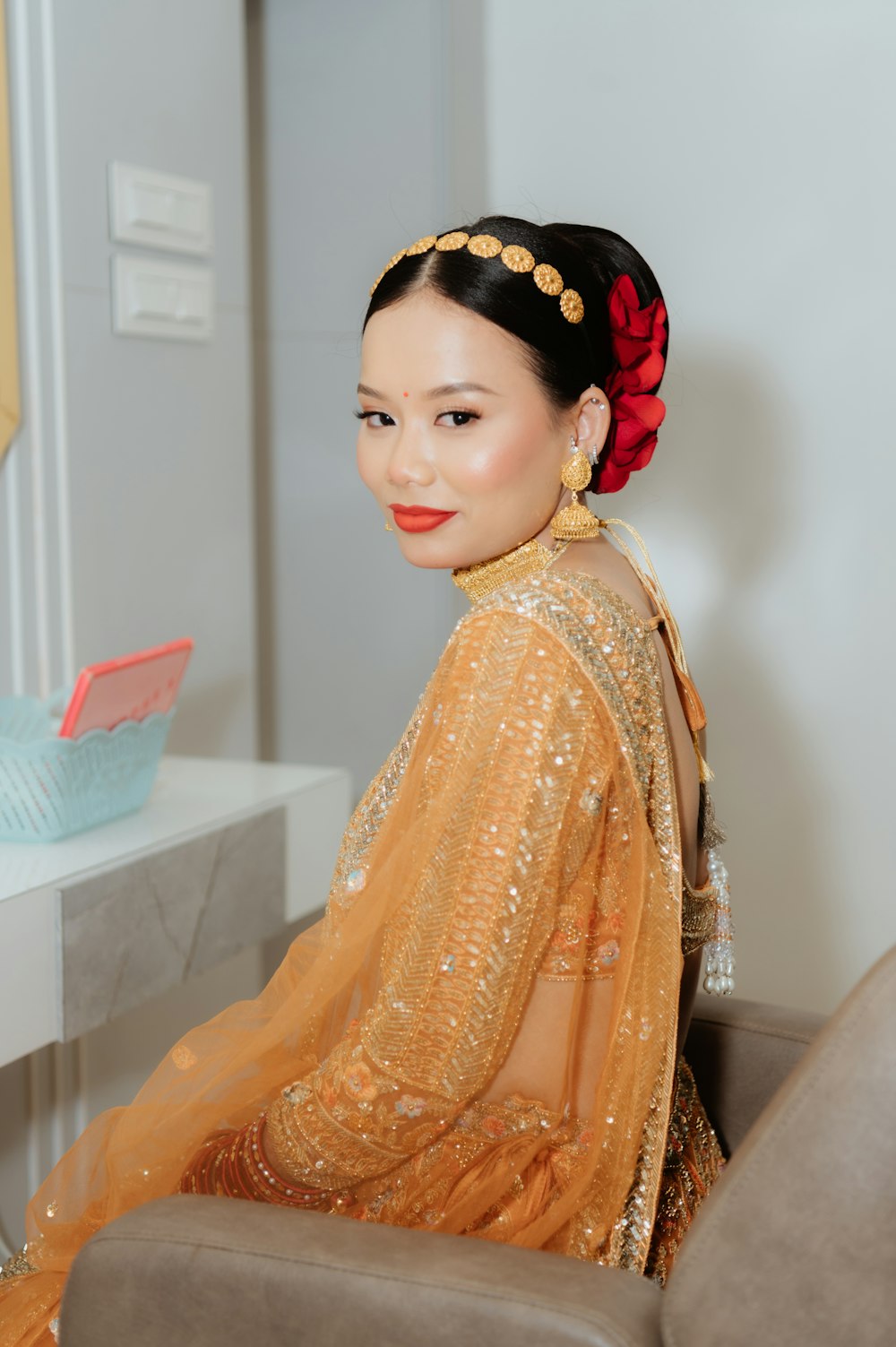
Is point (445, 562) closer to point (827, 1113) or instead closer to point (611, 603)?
point (611, 603)

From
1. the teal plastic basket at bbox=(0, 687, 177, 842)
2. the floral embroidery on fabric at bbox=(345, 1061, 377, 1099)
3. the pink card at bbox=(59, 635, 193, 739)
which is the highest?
the pink card at bbox=(59, 635, 193, 739)

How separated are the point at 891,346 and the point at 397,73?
43.1 inches

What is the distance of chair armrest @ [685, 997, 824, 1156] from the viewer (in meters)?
1.33

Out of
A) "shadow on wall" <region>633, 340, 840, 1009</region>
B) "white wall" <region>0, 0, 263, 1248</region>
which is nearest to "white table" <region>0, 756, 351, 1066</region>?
"white wall" <region>0, 0, 263, 1248</region>

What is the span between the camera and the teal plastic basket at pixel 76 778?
5.33 feet

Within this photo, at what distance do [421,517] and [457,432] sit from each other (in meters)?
0.08

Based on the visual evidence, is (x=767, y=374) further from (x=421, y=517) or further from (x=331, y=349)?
(x=421, y=517)

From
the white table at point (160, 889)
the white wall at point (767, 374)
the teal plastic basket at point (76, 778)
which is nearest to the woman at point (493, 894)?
the white table at point (160, 889)

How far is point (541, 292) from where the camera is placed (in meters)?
1.12

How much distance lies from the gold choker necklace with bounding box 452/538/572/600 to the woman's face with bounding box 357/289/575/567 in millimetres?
15

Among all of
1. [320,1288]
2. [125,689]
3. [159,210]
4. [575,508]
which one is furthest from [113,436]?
[320,1288]

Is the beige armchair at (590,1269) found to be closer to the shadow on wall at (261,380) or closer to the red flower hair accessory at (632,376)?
the red flower hair accessory at (632,376)

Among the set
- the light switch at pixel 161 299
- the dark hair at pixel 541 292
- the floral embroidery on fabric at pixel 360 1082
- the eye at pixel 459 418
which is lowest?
the floral embroidery on fabric at pixel 360 1082

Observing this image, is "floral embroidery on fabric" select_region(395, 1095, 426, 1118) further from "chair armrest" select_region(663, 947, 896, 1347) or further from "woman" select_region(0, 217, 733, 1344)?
"chair armrest" select_region(663, 947, 896, 1347)
